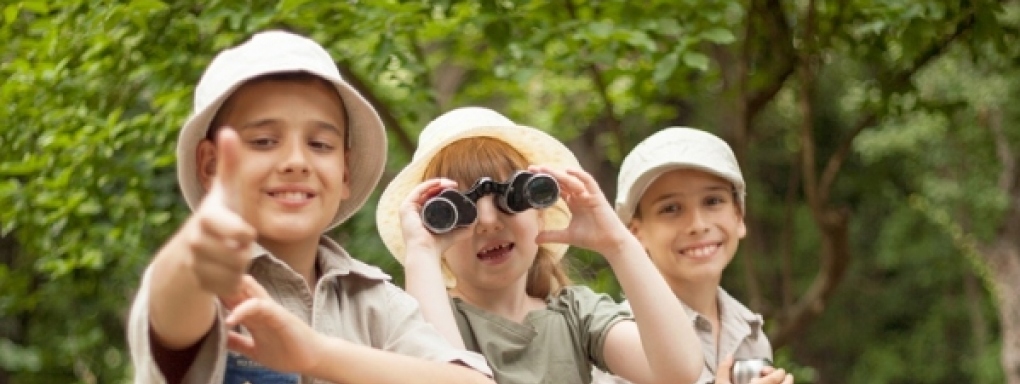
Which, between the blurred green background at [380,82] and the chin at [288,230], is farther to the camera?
the blurred green background at [380,82]

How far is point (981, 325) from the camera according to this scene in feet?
66.3

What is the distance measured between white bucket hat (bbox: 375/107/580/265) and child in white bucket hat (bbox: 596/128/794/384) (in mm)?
597

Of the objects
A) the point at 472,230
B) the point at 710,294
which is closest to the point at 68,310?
the point at 710,294

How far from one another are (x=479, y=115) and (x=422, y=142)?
7.3 inches

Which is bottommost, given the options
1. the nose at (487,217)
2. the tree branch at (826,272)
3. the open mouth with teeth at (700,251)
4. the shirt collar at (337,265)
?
the shirt collar at (337,265)

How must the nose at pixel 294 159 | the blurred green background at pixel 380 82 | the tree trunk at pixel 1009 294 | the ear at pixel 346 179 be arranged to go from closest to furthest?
the nose at pixel 294 159, the ear at pixel 346 179, the blurred green background at pixel 380 82, the tree trunk at pixel 1009 294

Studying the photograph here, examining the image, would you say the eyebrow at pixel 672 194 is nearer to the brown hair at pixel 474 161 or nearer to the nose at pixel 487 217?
the brown hair at pixel 474 161

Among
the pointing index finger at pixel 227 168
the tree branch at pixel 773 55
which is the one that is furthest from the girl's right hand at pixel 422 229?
the tree branch at pixel 773 55

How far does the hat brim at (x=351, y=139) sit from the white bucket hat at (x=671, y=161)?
1.28 metres

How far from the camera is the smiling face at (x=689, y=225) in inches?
165

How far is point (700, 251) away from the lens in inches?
165

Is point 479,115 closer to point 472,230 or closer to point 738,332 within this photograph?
point 472,230

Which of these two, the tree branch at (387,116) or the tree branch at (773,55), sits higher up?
the tree branch at (773,55)

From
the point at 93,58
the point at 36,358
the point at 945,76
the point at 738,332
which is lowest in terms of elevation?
the point at 36,358
